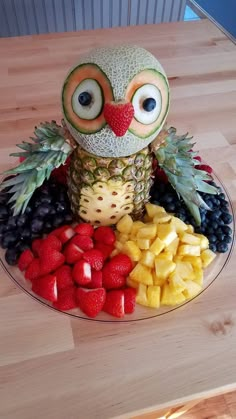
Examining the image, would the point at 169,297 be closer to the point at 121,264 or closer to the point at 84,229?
the point at 121,264

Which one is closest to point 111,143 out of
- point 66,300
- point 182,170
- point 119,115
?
point 119,115

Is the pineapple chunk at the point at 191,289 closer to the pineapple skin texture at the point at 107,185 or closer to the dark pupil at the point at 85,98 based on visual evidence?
the pineapple skin texture at the point at 107,185

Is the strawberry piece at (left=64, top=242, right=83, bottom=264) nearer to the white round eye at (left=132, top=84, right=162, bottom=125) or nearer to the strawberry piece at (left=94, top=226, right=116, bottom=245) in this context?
the strawberry piece at (left=94, top=226, right=116, bottom=245)

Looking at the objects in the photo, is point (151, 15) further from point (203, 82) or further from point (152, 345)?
point (152, 345)

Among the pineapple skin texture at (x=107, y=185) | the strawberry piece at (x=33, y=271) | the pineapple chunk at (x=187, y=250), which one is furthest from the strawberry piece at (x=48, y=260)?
the pineapple chunk at (x=187, y=250)

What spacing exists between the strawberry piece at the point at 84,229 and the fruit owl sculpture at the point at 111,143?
0.03 m

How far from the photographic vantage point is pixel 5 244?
2.49ft

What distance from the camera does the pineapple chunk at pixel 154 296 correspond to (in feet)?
2.26

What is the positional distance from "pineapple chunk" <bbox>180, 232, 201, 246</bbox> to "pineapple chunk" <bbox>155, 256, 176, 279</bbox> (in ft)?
0.19

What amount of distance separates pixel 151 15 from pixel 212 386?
1.73 metres

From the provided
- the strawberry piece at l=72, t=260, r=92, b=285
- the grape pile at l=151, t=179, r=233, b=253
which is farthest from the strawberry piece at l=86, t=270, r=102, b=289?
the grape pile at l=151, t=179, r=233, b=253

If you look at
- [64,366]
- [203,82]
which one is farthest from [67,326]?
[203,82]

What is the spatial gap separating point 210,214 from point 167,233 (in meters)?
0.15

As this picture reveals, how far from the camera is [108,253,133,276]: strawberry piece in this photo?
27.7 inches
